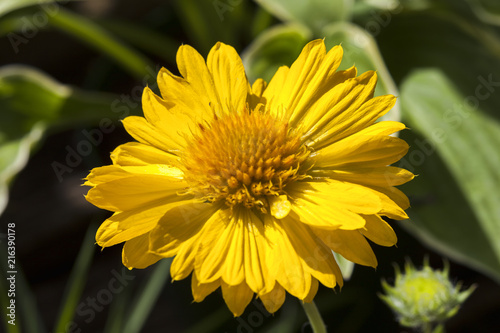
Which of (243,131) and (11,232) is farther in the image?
(11,232)

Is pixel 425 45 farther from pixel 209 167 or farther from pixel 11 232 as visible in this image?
pixel 11 232

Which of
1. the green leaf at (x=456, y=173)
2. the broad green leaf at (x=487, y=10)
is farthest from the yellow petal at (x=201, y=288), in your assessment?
the broad green leaf at (x=487, y=10)

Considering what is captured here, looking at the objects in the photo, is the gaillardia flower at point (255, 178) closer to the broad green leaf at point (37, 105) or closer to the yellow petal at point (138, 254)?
the yellow petal at point (138, 254)

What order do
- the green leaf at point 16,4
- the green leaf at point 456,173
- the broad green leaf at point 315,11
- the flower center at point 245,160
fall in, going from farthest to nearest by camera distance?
the green leaf at point 16,4, the broad green leaf at point 315,11, the green leaf at point 456,173, the flower center at point 245,160

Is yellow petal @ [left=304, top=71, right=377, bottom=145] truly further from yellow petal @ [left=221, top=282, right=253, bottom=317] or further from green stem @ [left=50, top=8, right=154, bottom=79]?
green stem @ [left=50, top=8, right=154, bottom=79]

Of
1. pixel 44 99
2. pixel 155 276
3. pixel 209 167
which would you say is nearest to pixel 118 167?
pixel 209 167

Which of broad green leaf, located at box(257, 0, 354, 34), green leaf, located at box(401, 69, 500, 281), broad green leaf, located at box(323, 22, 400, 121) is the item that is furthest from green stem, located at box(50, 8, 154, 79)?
green leaf, located at box(401, 69, 500, 281)
